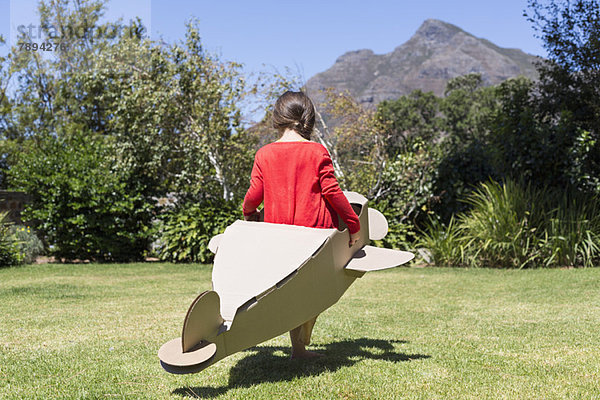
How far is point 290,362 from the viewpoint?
3768 millimetres

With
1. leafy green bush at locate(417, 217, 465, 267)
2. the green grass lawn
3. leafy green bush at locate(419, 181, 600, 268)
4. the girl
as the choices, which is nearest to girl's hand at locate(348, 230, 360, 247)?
the girl

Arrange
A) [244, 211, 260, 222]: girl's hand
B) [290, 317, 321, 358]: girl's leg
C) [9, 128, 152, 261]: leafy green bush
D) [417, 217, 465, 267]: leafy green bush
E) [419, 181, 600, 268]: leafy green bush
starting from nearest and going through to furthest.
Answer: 1. [244, 211, 260, 222]: girl's hand
2. [290, 317, 321, 358]: girl's leg
3. [419, 181, 600, 268]: leafy green bush
4. [417, 217, 465, 267]: leafy green bush
5. [9, 128, 152, 261]: leafy green bush

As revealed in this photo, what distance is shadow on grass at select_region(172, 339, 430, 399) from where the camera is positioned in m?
3.28

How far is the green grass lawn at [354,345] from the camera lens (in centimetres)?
321

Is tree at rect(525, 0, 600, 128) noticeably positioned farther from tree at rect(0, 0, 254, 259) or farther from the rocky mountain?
the rocky mountain

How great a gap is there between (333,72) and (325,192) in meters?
133

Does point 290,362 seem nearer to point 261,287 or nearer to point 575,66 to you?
point 261,287

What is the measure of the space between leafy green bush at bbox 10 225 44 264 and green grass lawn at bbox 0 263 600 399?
111 inches

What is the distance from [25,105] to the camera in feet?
79.0

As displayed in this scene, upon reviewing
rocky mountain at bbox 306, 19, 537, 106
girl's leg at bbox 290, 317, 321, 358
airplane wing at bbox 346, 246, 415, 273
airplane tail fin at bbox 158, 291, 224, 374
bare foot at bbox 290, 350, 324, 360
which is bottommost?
bare foot at bbox 290, 350, 324, 360

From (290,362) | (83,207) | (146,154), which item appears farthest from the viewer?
(146,154)

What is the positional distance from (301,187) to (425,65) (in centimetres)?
13773

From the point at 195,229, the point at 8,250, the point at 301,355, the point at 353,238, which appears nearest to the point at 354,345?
the point at 301,355

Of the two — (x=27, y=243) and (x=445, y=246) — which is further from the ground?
(x=27, y=243)
